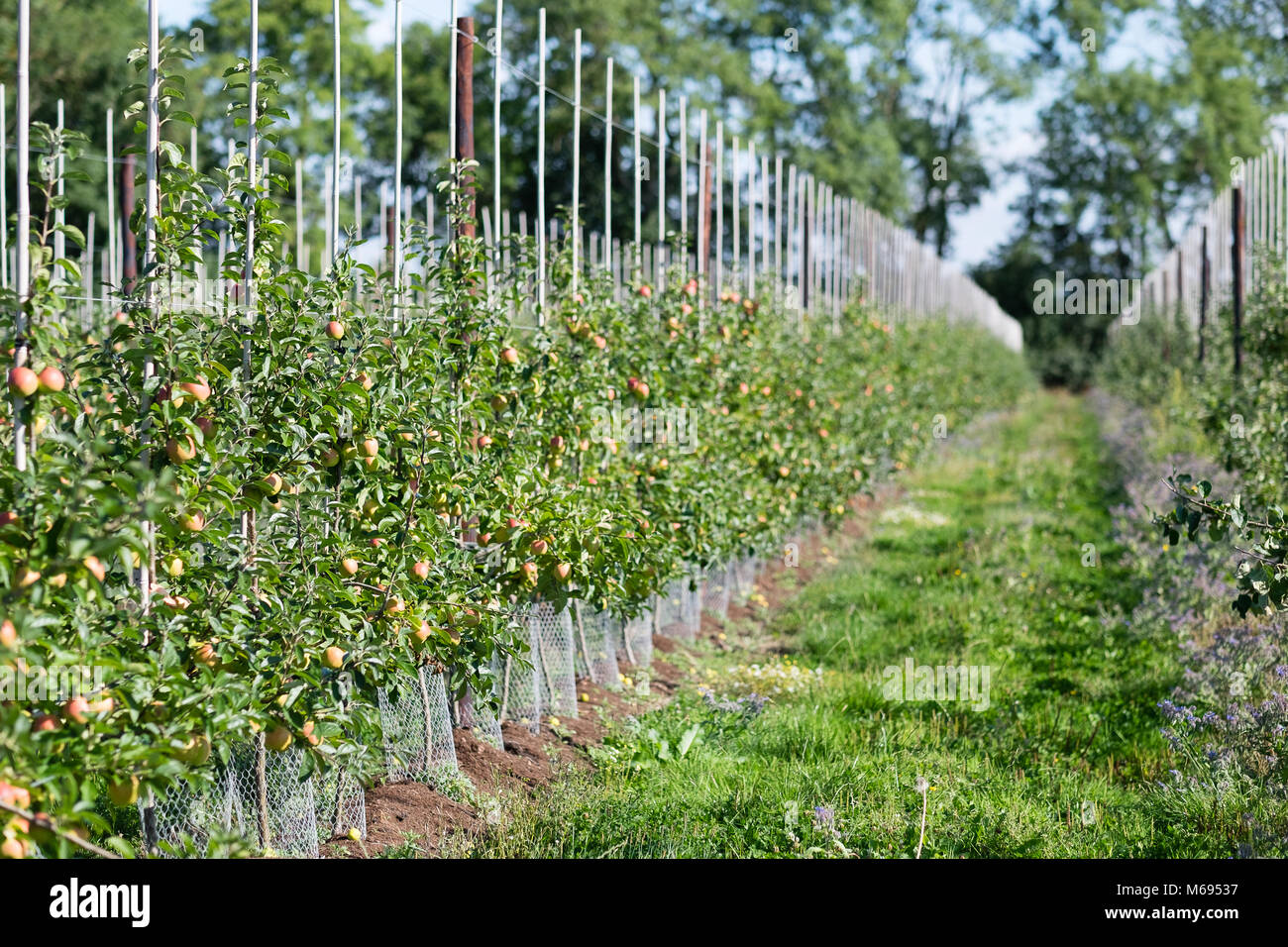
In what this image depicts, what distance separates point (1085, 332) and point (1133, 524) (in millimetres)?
33513

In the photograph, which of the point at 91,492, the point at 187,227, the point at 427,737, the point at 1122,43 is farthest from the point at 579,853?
the point at 1122,43

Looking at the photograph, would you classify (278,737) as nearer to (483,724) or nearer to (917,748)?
(483,724)

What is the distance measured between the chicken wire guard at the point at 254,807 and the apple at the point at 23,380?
1.17m

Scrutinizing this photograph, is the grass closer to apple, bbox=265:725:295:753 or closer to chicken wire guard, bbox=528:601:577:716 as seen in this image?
chicken wire guard, bbox=528:601:577:716

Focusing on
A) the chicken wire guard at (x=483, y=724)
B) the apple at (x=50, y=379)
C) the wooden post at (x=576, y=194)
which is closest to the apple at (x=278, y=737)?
the apple at (x=50, y=379)

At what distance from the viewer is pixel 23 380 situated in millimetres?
2148

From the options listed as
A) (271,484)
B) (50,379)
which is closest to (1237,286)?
(271,484)

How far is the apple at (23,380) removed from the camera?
2.15 m

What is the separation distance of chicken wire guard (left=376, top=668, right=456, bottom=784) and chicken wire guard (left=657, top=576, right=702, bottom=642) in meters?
2.31

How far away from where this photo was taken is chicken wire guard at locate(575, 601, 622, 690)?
5004mm

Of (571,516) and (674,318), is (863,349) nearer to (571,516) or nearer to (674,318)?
(674,318)

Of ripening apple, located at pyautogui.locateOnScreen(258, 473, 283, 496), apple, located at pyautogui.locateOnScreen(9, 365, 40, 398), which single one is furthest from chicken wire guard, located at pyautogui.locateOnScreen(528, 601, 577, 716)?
apple, located at pyautogui.locateOnScreen(9, 365, 40, 398)

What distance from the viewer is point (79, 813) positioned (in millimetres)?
2137

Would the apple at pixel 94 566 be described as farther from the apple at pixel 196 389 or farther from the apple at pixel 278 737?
the apple at pixel 278 737
